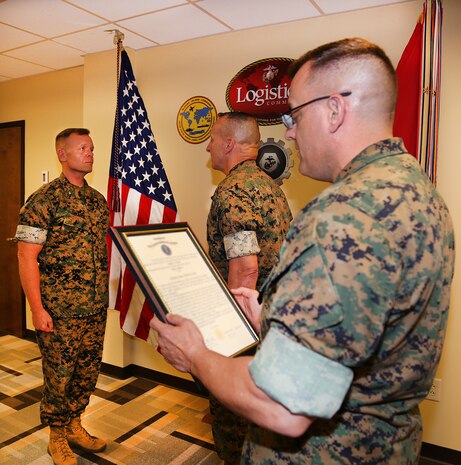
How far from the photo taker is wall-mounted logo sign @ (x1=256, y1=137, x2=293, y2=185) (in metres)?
2.66

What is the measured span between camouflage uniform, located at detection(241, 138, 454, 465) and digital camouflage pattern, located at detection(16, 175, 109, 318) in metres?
1.66

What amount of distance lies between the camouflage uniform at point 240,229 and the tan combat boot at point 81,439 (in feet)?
2.31

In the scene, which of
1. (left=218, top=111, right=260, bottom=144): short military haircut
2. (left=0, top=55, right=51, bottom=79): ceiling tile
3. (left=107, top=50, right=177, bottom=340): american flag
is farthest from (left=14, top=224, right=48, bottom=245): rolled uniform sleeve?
(left=0, top=55, right=51, bottom=79): ceiling tile

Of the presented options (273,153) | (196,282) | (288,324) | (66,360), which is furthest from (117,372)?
(288,324)

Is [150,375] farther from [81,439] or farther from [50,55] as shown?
[50,55]

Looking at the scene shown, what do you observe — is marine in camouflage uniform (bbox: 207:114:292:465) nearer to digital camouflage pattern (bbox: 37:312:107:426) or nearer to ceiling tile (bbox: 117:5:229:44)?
digital camouflage pattern (bbox: 37:312:107:426)

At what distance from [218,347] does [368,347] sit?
1.40ft

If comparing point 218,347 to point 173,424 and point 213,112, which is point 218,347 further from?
point 213,112

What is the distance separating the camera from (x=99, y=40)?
9.82 ft

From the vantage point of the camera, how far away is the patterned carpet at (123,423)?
2248mm

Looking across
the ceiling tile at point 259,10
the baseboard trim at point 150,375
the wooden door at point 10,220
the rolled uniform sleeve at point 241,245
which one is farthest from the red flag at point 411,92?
the wooden door at point 10,220

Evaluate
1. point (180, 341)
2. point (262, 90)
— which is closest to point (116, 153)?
point (262, 90)

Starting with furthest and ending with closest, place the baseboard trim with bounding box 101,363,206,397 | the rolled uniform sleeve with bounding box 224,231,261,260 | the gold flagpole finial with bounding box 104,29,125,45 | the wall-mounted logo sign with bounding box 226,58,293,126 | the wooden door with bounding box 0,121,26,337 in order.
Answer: the wooden door with bounding box 0,121,26,337, the baseboard trim with bounding box 101,363,206,397, the gold flagpole finial with bounding box 104,29,125,45, the wall-mounted logo sign with bounding box 226,58,293,126, the rolled uniform sleeve with bounding box 224,231,261,260

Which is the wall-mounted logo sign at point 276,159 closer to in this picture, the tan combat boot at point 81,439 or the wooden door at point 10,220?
the tan combat boot at point 81,439
